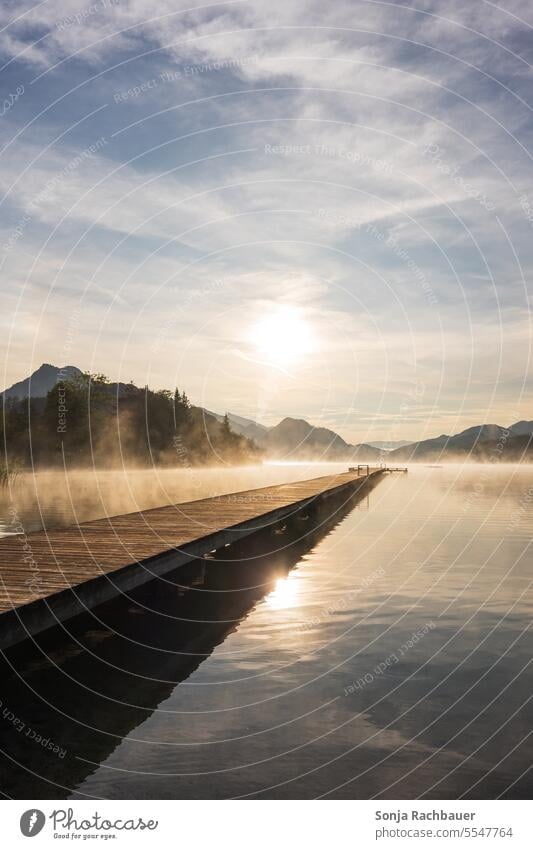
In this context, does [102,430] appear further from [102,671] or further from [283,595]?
[102,671]

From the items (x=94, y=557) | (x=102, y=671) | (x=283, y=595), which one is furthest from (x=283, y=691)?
(x=283, y=595)

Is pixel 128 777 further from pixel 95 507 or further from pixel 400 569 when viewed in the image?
pixel 95 507

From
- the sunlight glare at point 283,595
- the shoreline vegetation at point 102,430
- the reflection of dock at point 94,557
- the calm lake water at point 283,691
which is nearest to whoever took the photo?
the calm lake water at point 283,691

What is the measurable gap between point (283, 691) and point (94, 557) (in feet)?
18.4

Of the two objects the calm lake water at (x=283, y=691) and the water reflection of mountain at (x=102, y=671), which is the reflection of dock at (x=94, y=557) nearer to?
the water reflection of mountain at (x=102, y=671)

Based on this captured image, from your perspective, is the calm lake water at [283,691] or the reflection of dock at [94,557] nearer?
the calm lake water at [283,691]

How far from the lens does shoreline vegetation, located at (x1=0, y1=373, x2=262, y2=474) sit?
104 metres

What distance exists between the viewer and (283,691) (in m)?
10.9

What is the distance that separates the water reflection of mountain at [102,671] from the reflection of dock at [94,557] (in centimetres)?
87

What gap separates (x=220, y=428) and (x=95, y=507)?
139m

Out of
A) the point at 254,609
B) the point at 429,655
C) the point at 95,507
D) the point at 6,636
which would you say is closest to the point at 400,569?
the point at 254,609


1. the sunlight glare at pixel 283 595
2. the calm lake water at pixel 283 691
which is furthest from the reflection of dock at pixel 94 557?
the sunlight glare at pixel 283 595

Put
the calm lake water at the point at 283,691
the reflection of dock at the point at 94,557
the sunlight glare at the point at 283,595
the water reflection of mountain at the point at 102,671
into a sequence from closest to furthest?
1. the calm lake water at the point at 283,691
2. the water reflection of mountain at the point at 102,671
3. the reflection of dock at the point at 94,557
4. the sunlight glare at the point at 283,595

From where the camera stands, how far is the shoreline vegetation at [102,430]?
10419 cm
